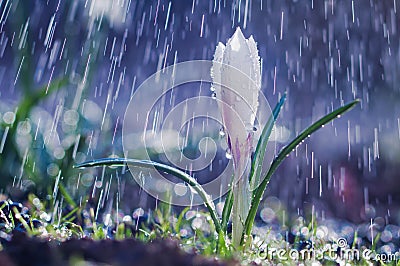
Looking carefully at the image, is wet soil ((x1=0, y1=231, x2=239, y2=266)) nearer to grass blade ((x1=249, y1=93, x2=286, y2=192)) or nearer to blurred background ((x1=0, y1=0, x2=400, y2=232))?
grass blade ((x1=249, y1=93, x2=286, y2=192))

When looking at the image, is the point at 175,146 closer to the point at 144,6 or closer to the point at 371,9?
the point at 144,6

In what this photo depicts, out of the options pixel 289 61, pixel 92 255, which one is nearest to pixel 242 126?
pixel 92 255

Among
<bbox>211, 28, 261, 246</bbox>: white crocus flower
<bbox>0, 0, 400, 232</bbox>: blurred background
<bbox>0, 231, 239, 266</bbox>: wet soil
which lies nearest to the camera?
<bbox>0, 231, 239, 266</bbox>: wet soil

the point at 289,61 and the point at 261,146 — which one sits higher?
the point at 289,61

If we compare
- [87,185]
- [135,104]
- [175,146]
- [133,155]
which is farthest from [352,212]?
[135,104]

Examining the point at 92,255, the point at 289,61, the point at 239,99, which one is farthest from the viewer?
the point at 289,61

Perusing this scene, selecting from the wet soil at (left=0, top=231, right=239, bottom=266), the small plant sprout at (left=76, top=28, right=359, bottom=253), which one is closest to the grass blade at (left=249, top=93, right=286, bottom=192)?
the small plant sprout at (left=76, top=28, right=359, bottom=253)

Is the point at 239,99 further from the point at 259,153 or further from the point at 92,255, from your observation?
the point at 92,255

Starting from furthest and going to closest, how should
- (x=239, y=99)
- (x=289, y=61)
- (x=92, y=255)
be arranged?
1. (x=289, y=61)
2. (x=239, y=99)
3. (x=92, y=255)
